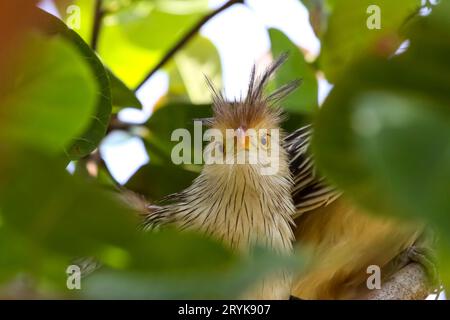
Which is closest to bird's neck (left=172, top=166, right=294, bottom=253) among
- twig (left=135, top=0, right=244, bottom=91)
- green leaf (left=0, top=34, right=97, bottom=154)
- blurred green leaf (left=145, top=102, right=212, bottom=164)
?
blurred green leaf (left=145, top=102, right=212, bottom=164)

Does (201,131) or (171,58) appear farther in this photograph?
(171,58)

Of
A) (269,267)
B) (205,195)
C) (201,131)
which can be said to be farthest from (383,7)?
(269,267)

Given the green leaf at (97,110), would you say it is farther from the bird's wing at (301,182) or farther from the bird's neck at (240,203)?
the bird's wing at (301,182)

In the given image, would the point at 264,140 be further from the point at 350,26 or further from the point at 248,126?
the point at 350,26

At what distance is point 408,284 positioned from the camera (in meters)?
2.03

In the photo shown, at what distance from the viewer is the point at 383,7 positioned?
53.1 inches

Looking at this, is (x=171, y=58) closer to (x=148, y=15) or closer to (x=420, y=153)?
(x=148, y=15)

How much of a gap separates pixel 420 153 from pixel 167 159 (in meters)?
1.65

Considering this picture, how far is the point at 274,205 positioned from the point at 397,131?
157 cm

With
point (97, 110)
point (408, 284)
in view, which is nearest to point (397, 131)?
point (97, 110)

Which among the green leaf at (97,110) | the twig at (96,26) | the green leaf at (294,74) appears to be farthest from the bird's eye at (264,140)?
the twig at (96,26)

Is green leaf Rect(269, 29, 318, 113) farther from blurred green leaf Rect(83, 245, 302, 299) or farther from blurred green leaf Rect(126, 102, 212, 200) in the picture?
blurred green leaf Rect(83, 245, 302, 299)

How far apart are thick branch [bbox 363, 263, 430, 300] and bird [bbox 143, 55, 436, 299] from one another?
0.24 ft

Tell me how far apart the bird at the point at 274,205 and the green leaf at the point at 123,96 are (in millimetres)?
180
